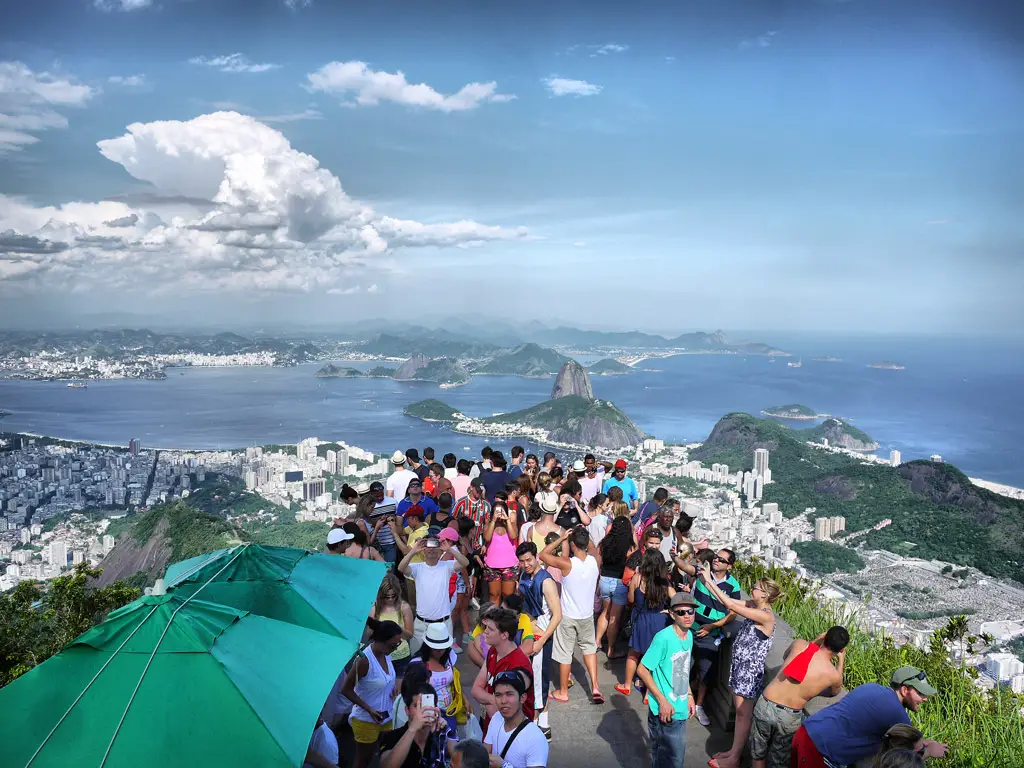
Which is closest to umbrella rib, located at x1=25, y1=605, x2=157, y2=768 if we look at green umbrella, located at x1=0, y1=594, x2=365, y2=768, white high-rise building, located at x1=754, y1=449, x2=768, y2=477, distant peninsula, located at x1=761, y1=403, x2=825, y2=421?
green umbrella, located at x1=0, y1=594, x2=365, y2=768

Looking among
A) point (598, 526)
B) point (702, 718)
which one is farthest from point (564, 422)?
point (702, 718)

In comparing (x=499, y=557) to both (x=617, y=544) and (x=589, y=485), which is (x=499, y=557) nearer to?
(x=617, y=544)

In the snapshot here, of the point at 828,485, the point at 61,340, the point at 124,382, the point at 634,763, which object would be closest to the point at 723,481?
the point at 828,485

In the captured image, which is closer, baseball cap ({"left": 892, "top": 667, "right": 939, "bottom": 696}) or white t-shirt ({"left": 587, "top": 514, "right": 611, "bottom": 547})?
→ baseball cap ({"left": 892, "top": 667, "right": 939, "bottom": 696})

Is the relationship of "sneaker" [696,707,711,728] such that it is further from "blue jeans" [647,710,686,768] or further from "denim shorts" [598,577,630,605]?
"blue jeans" [647,710,686,768]

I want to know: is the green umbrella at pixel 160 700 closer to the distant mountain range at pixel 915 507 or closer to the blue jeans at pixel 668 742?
the blue jeans at pixel 668 742

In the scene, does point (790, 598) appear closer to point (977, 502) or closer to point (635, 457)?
point (977, 502)
